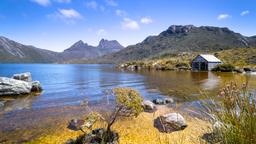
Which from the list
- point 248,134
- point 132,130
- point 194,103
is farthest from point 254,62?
point 248,134

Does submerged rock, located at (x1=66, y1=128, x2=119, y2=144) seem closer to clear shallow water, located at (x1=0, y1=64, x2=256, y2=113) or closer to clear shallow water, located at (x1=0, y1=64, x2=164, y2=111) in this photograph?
clear shallow water, located at (x1=0, y1=64, x2=256, y2=113)

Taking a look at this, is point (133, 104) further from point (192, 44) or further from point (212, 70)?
point (192, 44)

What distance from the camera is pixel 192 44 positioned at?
6555 inches

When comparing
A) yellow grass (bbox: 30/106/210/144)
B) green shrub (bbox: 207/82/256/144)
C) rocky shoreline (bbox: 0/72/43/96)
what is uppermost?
green shrub (bbox: 207/82/256/144)

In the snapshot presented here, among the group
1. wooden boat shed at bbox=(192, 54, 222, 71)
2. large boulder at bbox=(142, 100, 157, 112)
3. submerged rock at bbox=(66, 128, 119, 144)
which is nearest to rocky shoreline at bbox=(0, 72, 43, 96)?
large boulder at bbox=(142, 100, 157, 112)

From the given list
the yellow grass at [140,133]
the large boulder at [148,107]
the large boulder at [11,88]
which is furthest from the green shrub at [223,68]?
the large boulder at [11,88]

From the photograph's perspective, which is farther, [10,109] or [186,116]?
[10,109]

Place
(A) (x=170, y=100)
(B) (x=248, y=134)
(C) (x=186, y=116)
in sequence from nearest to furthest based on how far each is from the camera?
1. (B) (x=248, y=134)
2. (C) (x=186, y=116)
3. (A) (x=170, y=100)

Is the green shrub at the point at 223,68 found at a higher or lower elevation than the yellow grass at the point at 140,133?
higher

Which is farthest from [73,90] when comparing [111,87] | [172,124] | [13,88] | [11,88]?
[172,124]

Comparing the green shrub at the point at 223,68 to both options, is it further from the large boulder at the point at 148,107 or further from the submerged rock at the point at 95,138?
the submerged rock at the point at 95,138

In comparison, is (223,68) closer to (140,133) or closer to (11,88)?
(140,133)

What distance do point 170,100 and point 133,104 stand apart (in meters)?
8.66

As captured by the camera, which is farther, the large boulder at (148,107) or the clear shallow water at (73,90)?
the clear shallow water at (73,90)
